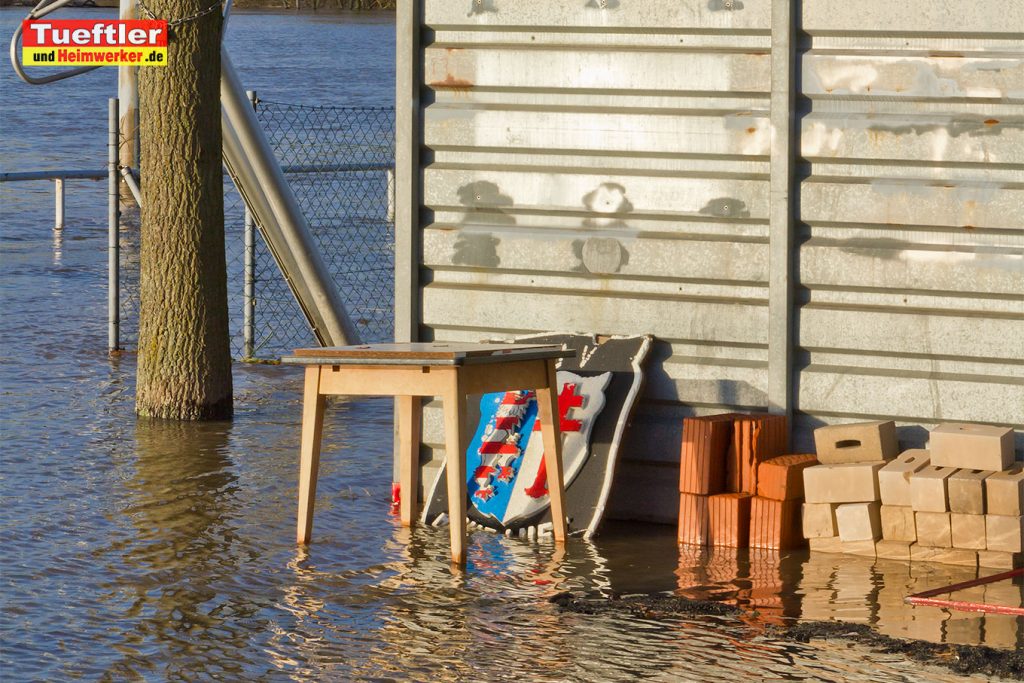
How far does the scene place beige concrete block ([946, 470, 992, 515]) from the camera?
716 cm

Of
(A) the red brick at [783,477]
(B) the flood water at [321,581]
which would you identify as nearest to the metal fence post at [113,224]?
(B) the flood water at [321,581]

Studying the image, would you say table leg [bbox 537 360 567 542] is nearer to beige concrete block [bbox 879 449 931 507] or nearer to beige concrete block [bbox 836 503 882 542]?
beige concrete block [bbox 836 503 882 542]

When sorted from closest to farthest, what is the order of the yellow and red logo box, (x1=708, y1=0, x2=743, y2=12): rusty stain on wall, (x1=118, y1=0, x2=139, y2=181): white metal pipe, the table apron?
the table apron
(x1=708, y1=0, x2=743, y2=12): rusty stain on wall
the yellow and red logo box
(x1=118, y1=0, x2=139, y2=181): white metal pipe

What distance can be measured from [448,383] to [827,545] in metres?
1.79

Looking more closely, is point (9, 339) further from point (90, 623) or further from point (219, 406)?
point (90, 623)

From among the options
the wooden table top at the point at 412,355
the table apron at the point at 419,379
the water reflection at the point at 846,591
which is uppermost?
the wooden table top at the point at 412,355

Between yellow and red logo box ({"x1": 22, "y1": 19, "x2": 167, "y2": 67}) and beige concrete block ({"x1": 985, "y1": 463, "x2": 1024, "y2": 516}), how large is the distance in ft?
16.9

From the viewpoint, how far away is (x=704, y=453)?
7.69 m

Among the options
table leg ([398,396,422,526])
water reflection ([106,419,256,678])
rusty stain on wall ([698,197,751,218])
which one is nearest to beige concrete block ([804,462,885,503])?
rusty stain on wall ([698,197,751,218])

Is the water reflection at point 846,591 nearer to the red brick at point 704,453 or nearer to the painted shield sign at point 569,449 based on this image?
the red brick at point 704,453

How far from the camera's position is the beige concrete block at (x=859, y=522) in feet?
24.5

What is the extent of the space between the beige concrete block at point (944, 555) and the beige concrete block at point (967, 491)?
169 millimetres

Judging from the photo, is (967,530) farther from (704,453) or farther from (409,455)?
(409,455)

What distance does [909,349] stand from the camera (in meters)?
7.73
